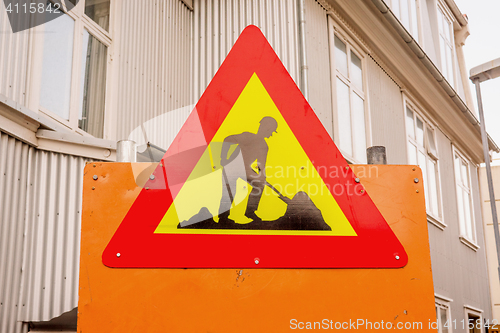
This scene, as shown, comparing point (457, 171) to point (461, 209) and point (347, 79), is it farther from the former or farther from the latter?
point (347, 79)

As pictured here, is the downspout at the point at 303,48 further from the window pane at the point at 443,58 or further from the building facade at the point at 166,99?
the window pane at the point at 443,58

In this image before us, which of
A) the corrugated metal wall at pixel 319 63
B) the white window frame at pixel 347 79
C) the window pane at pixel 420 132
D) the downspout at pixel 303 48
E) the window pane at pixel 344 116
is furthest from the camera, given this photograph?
the window pane at pixel 420 132

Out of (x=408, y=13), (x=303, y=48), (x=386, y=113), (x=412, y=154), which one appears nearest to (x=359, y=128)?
(x=386, y=113)

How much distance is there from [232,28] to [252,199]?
5681mm

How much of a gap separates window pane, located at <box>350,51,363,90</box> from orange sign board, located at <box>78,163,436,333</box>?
7059 mm

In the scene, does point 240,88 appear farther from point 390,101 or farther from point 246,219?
point 390,101

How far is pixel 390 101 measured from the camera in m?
9.58

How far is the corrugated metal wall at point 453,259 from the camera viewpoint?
393 inches

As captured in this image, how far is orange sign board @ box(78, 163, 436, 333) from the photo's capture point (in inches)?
55.9

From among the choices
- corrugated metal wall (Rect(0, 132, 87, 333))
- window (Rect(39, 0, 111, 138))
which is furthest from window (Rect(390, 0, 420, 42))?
corrugated metal wall (Rect(0, 132, 87, 333))

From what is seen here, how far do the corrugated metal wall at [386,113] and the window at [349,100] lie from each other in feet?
1.07

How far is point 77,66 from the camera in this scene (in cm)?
510

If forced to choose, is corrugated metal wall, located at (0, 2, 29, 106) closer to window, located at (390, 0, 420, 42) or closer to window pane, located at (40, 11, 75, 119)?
window pane, located at (40, 11, 75, 119)

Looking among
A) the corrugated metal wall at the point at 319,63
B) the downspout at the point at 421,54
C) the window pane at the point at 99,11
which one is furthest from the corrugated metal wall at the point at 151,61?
the downspout at the point at 421,54
